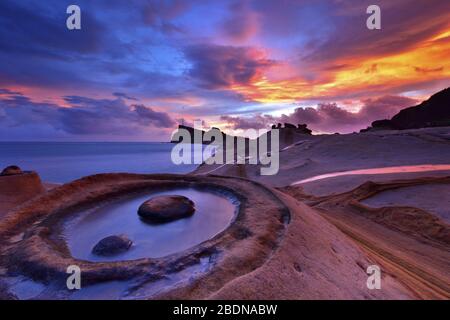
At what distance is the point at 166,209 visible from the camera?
4840mm

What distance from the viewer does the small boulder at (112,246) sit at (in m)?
3.59

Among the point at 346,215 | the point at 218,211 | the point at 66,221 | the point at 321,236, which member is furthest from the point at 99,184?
the point at 346,215

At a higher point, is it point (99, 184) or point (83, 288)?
point (99, 184)

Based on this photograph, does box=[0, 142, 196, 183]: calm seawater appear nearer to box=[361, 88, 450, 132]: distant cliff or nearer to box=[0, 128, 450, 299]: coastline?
box=[0, 128, 450, 299]: coastline

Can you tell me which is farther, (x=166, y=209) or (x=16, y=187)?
(x=16, y=187)

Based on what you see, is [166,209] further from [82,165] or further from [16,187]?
[82,165]

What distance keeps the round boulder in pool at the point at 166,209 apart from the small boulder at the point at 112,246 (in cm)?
87

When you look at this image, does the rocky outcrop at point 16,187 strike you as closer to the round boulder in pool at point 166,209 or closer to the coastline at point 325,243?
the coastline at point 325,243

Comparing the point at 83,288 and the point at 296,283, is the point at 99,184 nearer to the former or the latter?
the point at 83,288

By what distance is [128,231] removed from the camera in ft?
14.1

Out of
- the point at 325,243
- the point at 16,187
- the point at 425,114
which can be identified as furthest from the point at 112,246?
the point at 425,114

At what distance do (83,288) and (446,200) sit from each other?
31.6 ft

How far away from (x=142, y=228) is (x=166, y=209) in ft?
1.84

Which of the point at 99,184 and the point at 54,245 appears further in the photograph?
the point at 99,184
